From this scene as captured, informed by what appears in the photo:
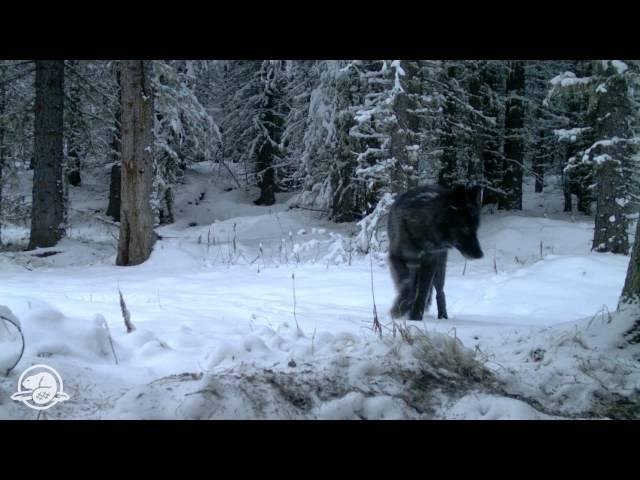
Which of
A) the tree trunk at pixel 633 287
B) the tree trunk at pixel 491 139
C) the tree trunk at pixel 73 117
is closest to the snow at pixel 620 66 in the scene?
the tree trunk at pixel 633 287

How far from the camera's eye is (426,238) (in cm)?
523

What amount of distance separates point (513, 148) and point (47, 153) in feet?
41.1

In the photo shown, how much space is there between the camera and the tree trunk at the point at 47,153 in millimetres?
11320

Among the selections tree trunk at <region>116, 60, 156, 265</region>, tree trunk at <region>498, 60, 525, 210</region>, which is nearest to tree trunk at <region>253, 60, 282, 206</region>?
tree trunk at <region>498, 60, 525, 210</region>

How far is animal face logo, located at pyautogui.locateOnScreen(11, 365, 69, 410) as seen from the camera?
90.7 inches

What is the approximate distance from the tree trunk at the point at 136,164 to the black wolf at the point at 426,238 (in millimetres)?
5754

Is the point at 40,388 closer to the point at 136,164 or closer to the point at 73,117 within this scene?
the point at 136,164

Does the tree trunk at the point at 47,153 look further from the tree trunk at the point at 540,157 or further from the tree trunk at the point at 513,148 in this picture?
the tree trunk at the point at 540,157

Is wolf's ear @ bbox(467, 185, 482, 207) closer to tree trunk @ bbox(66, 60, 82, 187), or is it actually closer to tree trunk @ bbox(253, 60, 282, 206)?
tree trunk @ bbox(66, 60, 82, 187)

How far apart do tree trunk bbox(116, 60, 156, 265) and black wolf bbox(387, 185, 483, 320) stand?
575cm

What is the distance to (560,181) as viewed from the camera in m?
17.3

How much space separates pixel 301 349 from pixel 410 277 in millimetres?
2348
